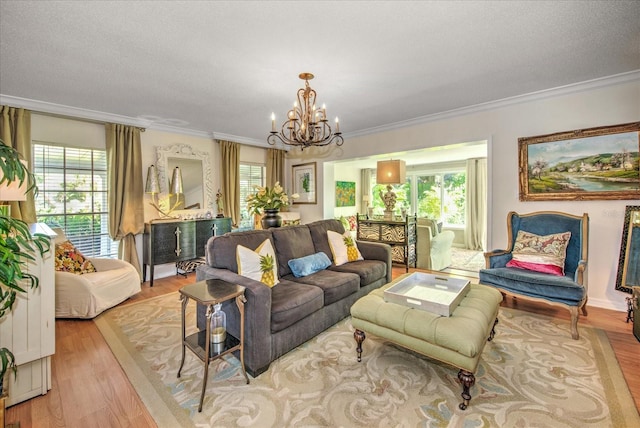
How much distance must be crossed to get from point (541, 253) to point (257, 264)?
119 inches

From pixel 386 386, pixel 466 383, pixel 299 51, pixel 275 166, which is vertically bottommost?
pixel 386 386

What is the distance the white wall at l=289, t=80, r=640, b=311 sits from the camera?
313 centimetres

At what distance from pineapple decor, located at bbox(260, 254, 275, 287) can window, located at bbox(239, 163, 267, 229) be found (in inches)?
134

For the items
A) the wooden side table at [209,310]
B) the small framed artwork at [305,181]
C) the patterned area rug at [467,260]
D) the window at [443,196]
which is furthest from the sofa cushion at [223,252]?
the window at [443,196]

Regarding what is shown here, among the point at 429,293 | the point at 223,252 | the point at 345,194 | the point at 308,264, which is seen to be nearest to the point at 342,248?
the point at 308,264

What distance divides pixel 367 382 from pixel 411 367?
1.29 feet

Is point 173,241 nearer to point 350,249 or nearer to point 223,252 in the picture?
point 223,252

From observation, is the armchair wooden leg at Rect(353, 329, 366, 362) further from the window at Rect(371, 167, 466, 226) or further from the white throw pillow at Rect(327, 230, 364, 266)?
the window at Rect(371, 167, 466, 226)

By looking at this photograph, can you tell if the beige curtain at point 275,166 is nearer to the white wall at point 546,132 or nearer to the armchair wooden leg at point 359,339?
the white wall at point 546,132

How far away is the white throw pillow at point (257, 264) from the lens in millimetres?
2457

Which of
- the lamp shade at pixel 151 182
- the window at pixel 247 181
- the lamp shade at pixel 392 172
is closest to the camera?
the lamp shade at pixel 151 182

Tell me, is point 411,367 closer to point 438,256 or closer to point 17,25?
point 438,256

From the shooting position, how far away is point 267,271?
257 centimetres

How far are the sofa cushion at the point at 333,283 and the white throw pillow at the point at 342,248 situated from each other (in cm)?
40
